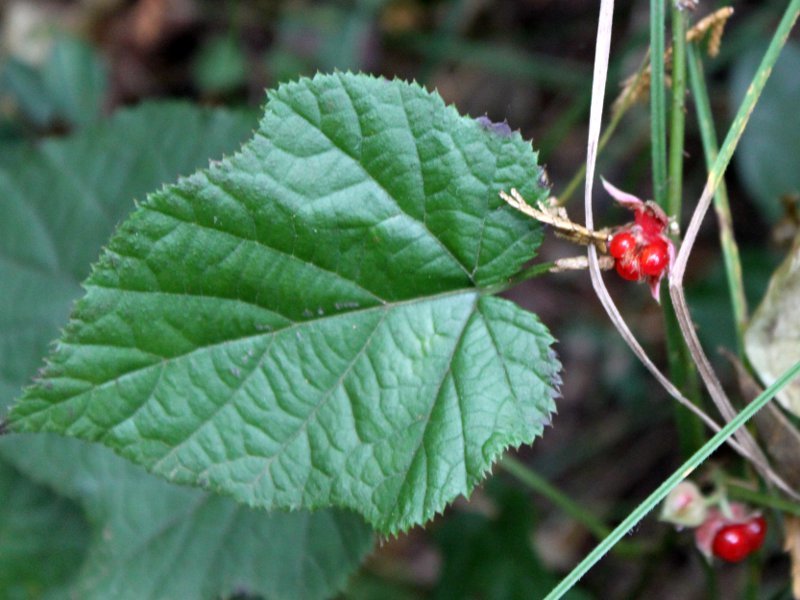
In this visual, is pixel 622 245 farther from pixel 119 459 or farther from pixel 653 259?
pixel 119 459

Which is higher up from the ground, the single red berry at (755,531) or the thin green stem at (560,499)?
the single red berry at (755,531)

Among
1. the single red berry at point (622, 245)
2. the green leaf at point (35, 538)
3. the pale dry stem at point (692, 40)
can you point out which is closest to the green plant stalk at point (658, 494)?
the single red berry at point (622, 245)

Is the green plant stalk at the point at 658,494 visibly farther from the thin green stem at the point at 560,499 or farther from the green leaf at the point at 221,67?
the green leaf at the point at 221,67

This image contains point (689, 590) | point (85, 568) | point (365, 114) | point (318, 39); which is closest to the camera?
point (365, 114)

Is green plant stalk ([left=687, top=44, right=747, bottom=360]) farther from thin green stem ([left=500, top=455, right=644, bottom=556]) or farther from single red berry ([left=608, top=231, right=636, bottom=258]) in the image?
thin green stem ([left=500, top=455, right=644, bottom=556])

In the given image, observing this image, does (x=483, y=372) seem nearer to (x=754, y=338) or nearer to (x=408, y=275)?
(x=408, y=275)

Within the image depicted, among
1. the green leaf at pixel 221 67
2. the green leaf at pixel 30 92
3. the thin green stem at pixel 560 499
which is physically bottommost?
the green leaf at pixel 30 92

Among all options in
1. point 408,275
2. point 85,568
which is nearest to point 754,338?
point 408,275
